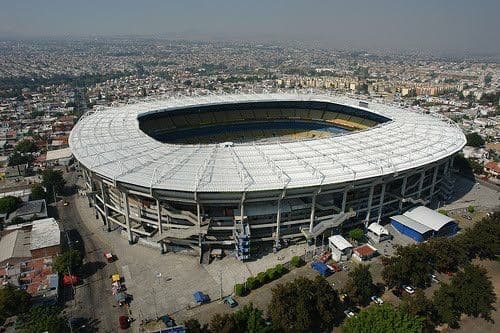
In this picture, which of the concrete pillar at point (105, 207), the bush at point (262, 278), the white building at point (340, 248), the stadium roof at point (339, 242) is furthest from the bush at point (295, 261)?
the concrete pillar at point (105, 207)

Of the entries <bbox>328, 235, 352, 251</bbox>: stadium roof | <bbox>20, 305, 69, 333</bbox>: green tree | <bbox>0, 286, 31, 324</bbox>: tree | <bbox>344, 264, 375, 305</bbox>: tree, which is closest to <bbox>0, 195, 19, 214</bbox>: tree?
<bbox>0, 286, 31, 324</bbox>: tree

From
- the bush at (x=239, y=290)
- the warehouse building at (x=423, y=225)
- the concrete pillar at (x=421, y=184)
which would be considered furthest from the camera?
the concrete pillar at (x=421, y=184)

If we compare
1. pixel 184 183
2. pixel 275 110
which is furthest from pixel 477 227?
pixel 275 110

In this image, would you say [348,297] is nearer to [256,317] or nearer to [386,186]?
[256,317]

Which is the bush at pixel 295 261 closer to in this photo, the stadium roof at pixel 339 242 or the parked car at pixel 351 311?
the stadium roof at pixel 339 242

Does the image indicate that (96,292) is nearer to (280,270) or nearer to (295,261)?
(280,270)

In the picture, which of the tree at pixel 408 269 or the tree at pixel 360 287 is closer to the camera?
the tree at pixel 360 287

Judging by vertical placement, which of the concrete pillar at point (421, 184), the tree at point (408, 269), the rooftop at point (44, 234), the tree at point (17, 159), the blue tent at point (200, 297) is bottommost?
the tree at point (17, 159)
